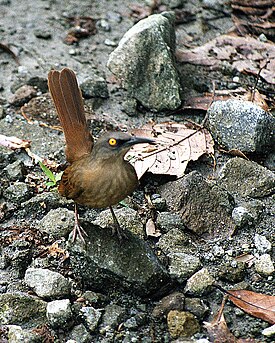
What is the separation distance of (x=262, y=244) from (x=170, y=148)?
4.66 feet

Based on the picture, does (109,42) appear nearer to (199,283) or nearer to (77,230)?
(77,230)

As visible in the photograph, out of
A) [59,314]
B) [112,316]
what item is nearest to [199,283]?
[112,316]

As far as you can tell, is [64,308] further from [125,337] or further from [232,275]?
[232,275]

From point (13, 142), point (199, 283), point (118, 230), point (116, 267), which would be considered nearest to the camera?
point (116, 267)

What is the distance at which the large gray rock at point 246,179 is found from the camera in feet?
19.4

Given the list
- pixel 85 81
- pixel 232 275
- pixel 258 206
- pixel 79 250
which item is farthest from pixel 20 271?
pixel 85 81

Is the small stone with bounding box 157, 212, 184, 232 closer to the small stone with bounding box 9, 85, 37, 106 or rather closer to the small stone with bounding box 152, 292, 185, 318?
the small stone with bounding box 152, 292, 185, 318

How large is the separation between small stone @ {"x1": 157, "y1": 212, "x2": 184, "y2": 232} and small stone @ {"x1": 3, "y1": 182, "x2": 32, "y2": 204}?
3.83 feet

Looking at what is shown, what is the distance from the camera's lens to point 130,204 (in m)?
5.80

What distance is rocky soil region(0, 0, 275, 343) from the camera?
4.70 m

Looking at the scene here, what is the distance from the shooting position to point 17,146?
6410 mm

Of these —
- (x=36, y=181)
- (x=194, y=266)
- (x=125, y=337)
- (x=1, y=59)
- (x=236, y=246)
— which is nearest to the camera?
(x=125, y=337)

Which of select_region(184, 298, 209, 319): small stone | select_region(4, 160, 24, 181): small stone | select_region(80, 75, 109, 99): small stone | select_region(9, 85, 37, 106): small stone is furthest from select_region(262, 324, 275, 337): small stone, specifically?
select_region(9, 85, 37, 106): small stone

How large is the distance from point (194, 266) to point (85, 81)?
9.35 feet
